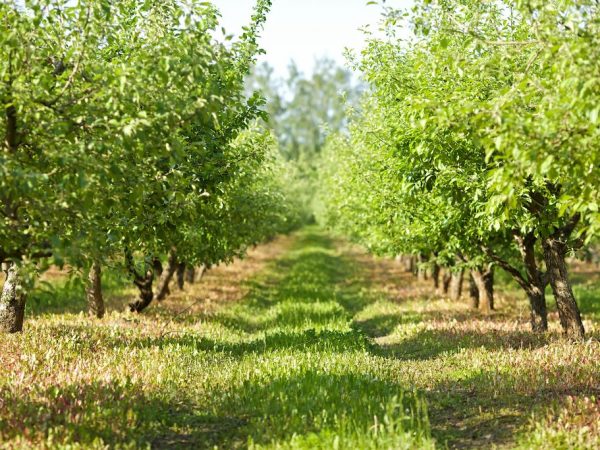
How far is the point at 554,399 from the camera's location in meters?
8.48

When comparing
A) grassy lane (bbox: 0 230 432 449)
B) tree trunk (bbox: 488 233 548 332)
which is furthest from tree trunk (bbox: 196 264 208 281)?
tree trunk (bbox: 488 233 548 332)

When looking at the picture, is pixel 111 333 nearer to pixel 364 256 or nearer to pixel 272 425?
pixel 272 425

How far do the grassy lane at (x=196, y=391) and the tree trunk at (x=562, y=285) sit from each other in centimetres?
412

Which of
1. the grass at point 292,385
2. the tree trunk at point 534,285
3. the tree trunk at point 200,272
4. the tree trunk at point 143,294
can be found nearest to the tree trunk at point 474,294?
the grass at point 292,385

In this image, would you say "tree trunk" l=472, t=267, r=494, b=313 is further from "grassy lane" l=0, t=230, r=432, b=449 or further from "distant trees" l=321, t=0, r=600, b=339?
"grassy lane" l=0, t=230, r=432, b=449

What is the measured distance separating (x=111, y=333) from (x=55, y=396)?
5323 mm

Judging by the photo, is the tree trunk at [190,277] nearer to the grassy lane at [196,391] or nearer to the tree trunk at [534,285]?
the grassy lane at [196,391]

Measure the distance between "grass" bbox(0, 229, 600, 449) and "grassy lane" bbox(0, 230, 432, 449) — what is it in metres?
0.03

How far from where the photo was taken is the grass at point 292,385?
23.6ft

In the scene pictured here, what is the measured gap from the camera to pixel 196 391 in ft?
30.8

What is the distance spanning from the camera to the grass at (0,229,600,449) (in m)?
7.20

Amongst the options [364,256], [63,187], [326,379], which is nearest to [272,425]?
[326,379]

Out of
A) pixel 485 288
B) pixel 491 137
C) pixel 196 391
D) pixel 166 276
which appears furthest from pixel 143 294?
pixel 491 137

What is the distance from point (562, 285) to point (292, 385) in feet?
23.6
